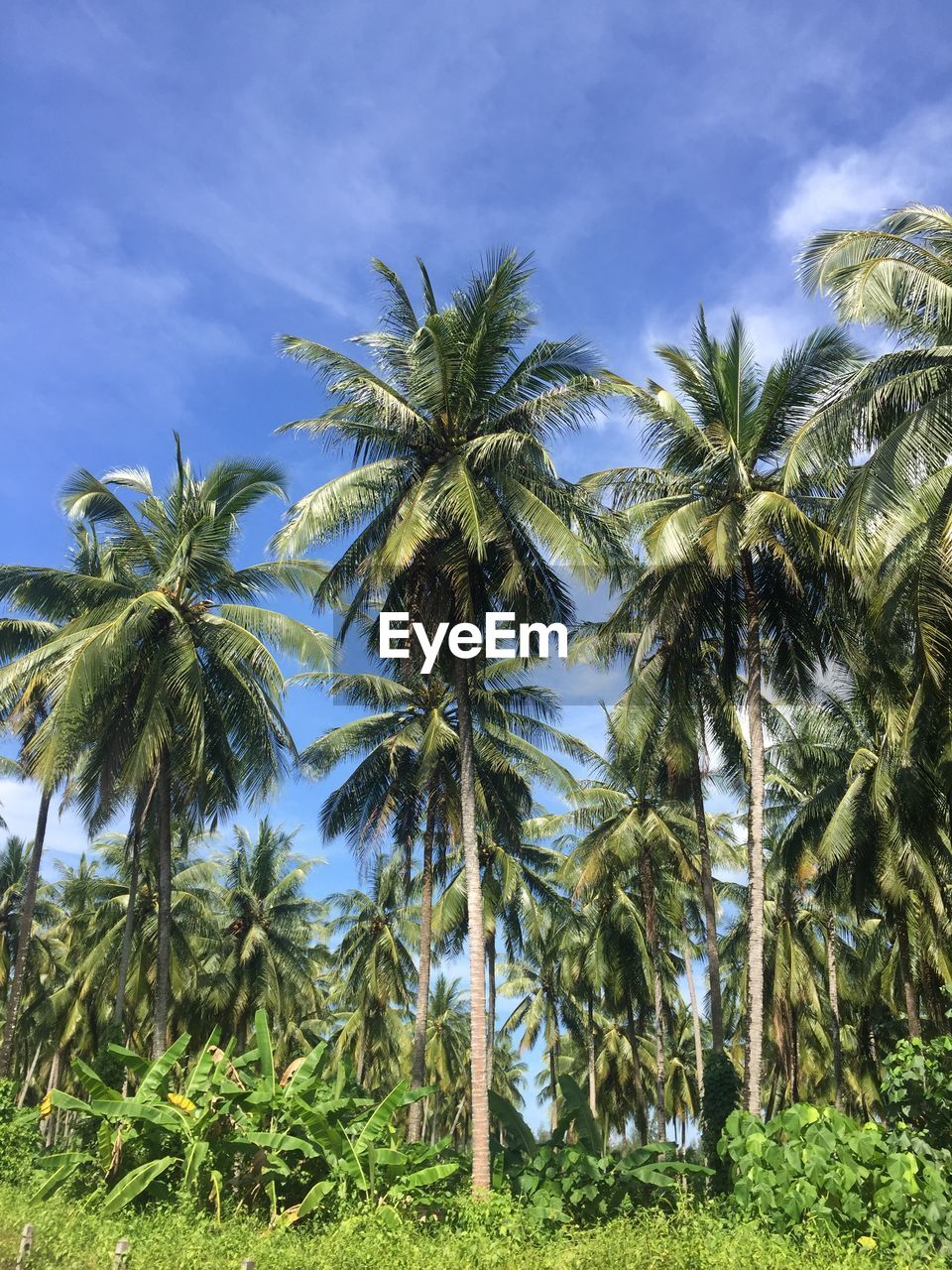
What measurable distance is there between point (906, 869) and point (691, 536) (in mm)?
11751

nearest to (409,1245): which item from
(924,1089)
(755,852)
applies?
(924,1089)

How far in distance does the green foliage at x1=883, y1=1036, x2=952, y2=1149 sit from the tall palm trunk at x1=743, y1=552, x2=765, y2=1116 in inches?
161

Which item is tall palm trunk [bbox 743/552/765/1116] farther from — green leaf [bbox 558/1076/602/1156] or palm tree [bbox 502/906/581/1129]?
palm tree [bbox 502/906/581/1129]

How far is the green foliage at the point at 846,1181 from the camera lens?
9.43m

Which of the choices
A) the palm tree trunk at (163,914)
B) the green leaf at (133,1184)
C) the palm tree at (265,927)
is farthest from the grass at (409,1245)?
the palm tree at (265,927)

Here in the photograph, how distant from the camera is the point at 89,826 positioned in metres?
21.5

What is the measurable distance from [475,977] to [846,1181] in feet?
20.4

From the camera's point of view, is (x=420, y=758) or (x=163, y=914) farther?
(x=420, y=758)

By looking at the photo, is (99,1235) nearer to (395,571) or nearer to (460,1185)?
(460,1185)

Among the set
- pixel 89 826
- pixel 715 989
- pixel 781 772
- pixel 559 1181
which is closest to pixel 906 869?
pixel 715 989

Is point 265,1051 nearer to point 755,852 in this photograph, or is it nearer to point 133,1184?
point 133,1184

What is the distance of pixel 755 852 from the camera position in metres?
16.8

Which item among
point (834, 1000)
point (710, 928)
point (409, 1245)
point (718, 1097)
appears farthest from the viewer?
point (834, 1000)

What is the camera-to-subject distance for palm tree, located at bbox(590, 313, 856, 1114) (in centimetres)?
1667
